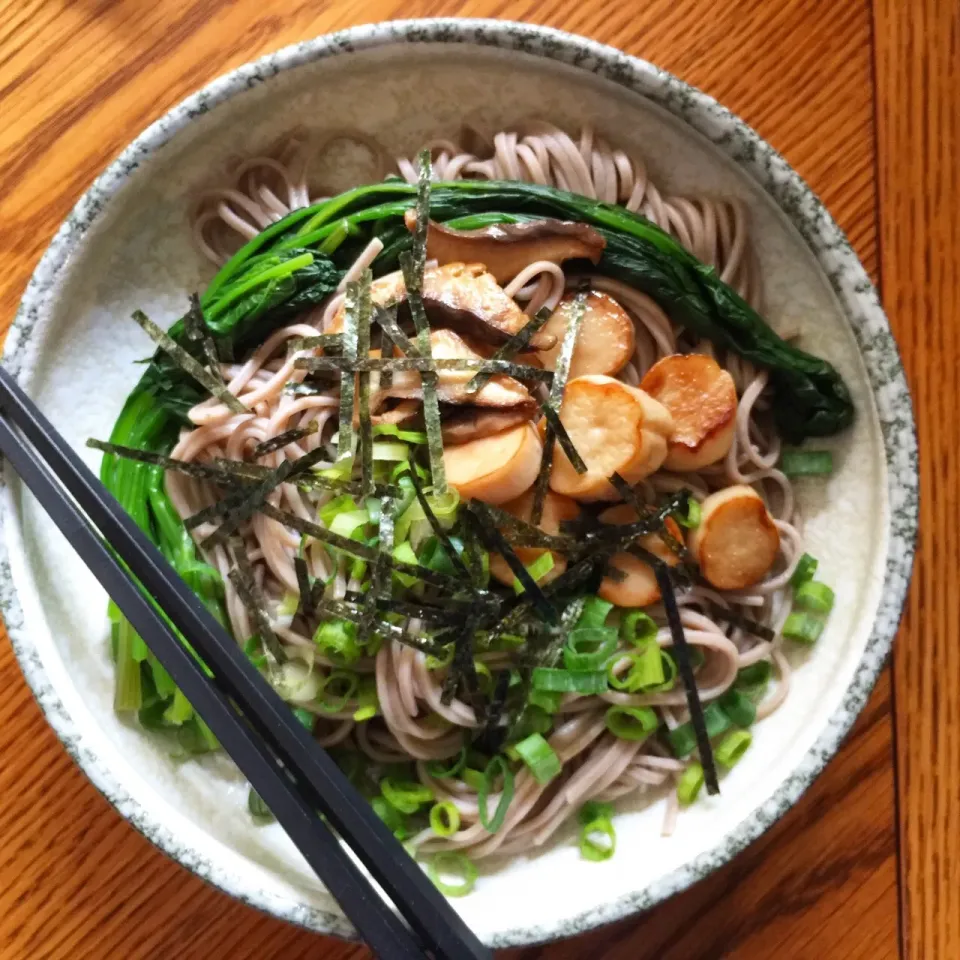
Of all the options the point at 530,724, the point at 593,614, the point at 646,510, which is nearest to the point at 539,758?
the point at 530,724

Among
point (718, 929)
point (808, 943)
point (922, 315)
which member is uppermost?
point (922, 315)

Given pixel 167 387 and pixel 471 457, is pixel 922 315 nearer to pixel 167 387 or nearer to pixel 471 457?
pixel 471 457

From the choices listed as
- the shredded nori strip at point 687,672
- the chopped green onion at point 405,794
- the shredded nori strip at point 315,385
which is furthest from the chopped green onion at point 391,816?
the shredded nori strip at point 315,385

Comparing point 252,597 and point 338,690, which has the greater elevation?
point 252,597

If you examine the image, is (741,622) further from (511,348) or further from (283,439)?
(283,439)

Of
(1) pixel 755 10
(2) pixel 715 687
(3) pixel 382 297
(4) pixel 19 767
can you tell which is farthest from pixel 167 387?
(1) pixel 755 10
